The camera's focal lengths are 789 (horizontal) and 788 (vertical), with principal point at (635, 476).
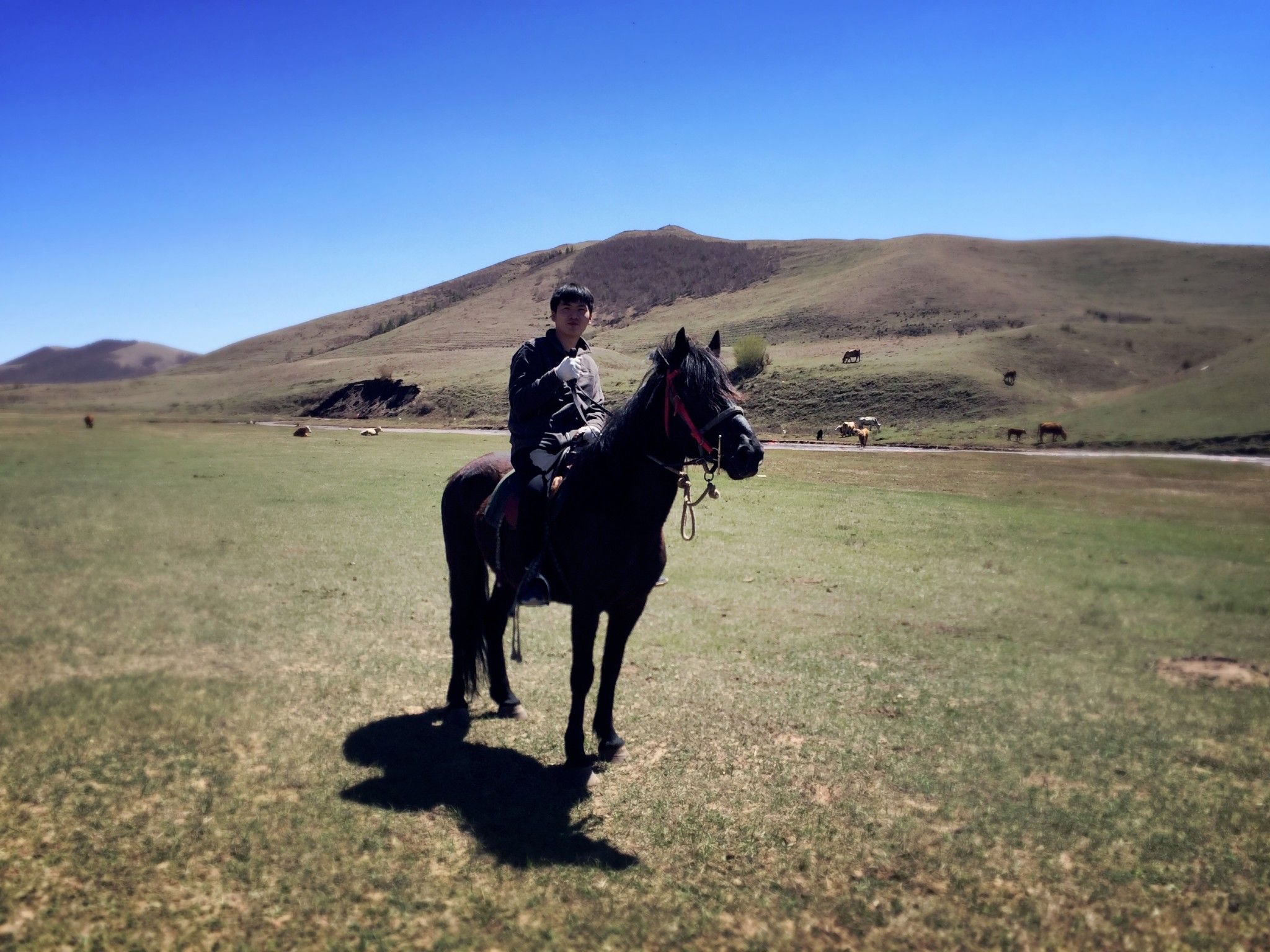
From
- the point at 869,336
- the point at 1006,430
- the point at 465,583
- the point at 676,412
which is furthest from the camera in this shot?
the point at 869,336

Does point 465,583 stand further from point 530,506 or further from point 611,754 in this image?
point 611,754

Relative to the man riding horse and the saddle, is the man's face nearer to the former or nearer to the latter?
the man riding horse

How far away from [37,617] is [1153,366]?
73016mm

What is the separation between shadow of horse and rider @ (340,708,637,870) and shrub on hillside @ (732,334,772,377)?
5554cm

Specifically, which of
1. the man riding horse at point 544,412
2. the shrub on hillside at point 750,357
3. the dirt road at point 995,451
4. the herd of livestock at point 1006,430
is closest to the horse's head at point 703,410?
the man riding horse at point 544,412

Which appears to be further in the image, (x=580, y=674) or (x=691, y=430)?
(x=580, y=674)

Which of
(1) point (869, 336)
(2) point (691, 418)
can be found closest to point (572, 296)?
(2) point (691, 418)

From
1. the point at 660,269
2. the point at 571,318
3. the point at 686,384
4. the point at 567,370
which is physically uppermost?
the point at 660,269

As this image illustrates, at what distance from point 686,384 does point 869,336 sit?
8142cm

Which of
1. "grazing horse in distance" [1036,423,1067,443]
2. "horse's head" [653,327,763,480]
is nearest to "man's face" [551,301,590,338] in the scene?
"horse's head" [653,327,763,480]

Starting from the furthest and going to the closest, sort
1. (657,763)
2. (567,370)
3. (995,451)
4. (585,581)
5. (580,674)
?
(995,451)
(657,763)
(580,674)
(585,581)
(567,370)

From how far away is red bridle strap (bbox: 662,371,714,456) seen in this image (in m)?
4.79

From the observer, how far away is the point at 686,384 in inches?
194

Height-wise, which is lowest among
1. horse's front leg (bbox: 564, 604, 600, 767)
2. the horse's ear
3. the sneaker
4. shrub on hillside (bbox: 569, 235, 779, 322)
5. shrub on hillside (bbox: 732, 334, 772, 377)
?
horse's front leg (bbox: 564, 604, 600, 767)
